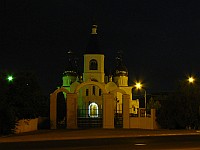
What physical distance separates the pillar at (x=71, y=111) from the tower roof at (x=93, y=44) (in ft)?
109

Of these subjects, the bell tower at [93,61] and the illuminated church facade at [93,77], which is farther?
the bell tower at [93,61]

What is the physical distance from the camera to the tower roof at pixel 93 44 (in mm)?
78312

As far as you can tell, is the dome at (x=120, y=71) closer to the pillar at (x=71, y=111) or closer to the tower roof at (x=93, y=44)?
the tower roof at (x=93, y=44)

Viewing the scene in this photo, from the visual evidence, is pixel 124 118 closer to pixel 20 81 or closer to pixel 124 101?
pixel 124 101

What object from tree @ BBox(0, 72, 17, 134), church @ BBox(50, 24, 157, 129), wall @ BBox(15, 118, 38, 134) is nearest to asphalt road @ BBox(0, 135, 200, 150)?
tree @ BBox(0, 72, 17, 134)

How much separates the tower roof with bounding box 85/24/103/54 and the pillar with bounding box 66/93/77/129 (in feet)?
109

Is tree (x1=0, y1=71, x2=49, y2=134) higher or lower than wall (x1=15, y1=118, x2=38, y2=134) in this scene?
higher

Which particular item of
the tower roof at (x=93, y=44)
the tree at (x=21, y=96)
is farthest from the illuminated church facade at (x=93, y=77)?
the tree at (x=21, y=96)

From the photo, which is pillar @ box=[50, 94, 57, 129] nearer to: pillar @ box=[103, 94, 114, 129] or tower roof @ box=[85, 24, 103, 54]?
pillar @ box=[103, 94, 114, 129]

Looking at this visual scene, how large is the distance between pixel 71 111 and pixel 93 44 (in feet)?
114

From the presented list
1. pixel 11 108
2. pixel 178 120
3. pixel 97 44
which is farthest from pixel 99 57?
pixel 11 108

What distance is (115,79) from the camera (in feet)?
288

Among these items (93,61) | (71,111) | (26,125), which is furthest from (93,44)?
(26,125)

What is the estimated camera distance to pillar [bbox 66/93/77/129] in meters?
45.1
